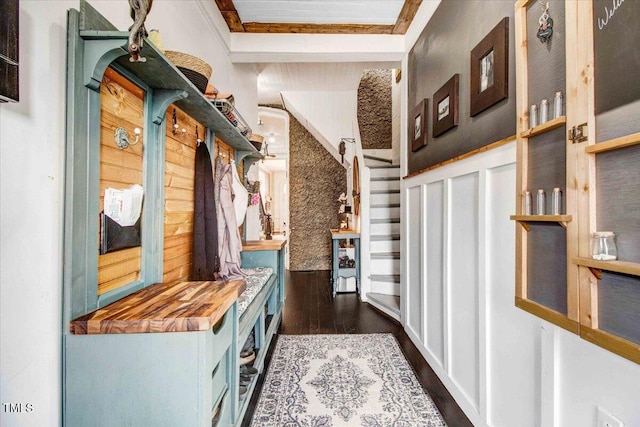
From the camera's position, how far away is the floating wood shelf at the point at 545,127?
3.20 feet

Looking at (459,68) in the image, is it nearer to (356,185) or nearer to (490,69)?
(490,69)

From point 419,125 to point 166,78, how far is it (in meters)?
1.94

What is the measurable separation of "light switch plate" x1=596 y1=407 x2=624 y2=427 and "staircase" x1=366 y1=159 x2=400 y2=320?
2.40 meters

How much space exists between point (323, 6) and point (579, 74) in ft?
7.08

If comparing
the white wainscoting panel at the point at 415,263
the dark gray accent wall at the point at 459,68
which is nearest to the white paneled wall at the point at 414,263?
the white wainscoting panel at the point at 415,263

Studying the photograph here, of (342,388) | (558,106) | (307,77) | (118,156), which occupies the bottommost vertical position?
(342,388)

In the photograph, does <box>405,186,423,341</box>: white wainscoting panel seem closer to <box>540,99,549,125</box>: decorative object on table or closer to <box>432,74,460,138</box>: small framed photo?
<box>432,74,460,138</box>: small framed photo

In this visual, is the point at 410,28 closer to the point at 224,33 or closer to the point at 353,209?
the point at 224,33

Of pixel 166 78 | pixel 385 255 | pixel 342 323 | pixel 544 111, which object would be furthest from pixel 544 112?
pixel 385 255

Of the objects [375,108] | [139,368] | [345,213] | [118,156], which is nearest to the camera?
[139,368]

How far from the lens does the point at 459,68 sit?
73.5 inches

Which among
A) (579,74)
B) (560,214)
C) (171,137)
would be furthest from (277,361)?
(579,74)

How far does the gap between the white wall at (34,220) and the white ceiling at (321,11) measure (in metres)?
1.89

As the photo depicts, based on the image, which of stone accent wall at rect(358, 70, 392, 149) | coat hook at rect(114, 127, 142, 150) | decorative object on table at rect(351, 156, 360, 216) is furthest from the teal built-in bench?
stone accent wall at rect(358, 70, 392, 149)
